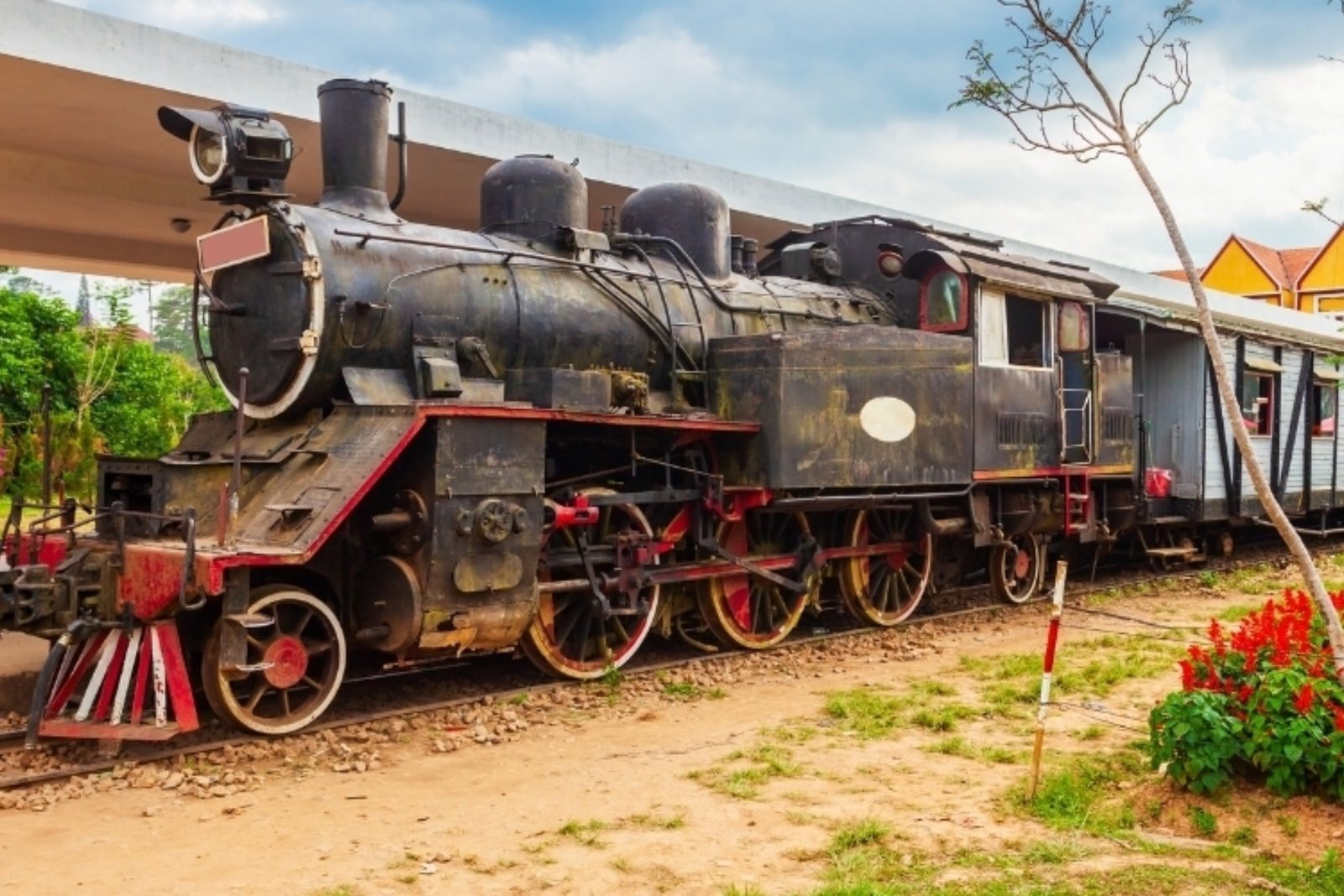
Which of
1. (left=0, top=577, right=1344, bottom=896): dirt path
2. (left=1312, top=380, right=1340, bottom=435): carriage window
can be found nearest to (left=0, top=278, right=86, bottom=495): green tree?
(left=0, top=577, right=1344, bottom=896): dirt path

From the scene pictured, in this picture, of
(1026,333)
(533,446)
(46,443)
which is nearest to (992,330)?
(1026,333)

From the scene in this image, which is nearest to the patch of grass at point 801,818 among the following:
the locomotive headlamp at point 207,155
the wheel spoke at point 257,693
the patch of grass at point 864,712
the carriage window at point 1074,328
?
the patch of grass at point 864,712

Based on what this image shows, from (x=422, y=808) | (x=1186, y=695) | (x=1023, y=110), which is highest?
(x=1023, y=110)

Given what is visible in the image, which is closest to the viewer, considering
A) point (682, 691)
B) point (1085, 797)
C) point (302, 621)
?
point (1085, 797)

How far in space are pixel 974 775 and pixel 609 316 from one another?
3.83 metres

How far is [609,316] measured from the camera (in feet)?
26.4

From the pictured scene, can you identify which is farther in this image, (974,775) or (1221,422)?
(1221,422)

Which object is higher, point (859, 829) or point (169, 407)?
point (169, 407)

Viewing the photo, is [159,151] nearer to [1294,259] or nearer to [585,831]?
[585,831]

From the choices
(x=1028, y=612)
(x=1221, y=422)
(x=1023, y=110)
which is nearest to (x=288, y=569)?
(x=1023, y=110)

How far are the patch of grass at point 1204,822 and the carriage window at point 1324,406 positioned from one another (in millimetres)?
12301

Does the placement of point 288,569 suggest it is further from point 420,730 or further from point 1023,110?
point 1023,110

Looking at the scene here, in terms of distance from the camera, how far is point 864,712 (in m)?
6.88

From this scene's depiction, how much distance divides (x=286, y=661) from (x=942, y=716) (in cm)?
345
